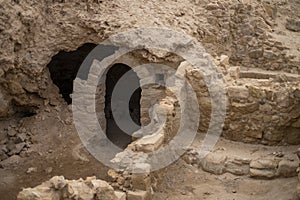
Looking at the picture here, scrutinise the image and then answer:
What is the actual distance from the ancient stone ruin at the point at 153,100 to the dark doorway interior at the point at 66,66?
32 mm

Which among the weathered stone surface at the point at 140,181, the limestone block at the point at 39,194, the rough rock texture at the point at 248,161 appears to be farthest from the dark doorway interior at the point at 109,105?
the limestone block at the point at 39,194

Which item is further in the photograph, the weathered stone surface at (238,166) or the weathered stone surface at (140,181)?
the weathered stone surface at (238,166)

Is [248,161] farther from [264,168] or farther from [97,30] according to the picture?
[97,30]

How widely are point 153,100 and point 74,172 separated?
85.0 inches

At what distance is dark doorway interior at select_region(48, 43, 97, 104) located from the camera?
1064 centimetres

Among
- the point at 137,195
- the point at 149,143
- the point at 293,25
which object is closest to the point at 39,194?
the point at 137,195

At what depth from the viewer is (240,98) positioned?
712 cm

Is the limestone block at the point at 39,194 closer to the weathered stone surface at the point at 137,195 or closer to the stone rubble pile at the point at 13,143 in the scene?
the weathered stone surface at the point at 137,195

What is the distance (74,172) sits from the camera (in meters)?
8.12

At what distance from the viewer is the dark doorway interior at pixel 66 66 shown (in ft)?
34.9

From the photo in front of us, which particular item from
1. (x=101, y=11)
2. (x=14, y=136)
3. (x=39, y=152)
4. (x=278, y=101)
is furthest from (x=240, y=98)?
(x=14, y=136)

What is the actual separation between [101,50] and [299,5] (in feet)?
16.6

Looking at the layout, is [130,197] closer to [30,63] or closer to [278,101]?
[278,101]

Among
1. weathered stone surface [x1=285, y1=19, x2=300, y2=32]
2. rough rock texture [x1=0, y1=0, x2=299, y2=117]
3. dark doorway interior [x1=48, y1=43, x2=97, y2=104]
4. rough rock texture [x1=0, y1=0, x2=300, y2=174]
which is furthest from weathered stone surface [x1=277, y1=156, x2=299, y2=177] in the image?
dark doorway interior [x1=48, y1=43, x2=97, y2=104]
